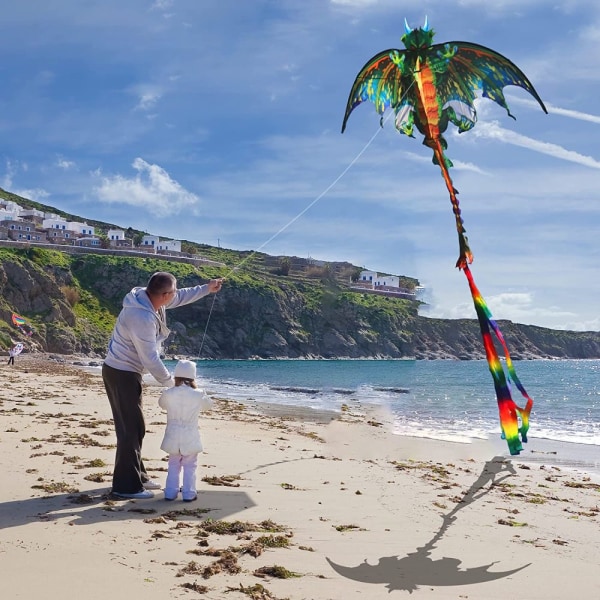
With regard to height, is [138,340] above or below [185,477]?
above

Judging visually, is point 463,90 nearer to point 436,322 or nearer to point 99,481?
point 99,481

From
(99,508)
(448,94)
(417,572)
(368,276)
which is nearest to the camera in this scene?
(417,572)

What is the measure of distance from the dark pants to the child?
34 cm

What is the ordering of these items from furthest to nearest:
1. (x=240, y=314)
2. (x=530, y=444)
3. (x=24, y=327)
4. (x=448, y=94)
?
(x=240, y=314) < (x=24, y=327) < (x=530, y=444) < (x=448, y=94)

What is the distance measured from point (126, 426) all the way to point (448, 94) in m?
5.58

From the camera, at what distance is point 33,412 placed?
1273 cm

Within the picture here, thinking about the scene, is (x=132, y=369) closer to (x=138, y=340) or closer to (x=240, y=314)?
(x=138, y=340)

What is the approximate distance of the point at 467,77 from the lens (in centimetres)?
754

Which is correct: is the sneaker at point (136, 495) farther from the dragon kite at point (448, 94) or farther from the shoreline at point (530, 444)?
the shoreline at point (530, 444)

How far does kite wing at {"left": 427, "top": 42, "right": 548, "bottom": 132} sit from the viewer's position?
7156mm

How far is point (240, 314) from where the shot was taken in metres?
108

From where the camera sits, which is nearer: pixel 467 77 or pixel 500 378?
pixel 500 378

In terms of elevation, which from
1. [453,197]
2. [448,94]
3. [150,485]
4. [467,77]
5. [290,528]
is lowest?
[150,485]

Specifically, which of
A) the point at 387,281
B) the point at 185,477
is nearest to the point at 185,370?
the point at 185,477
